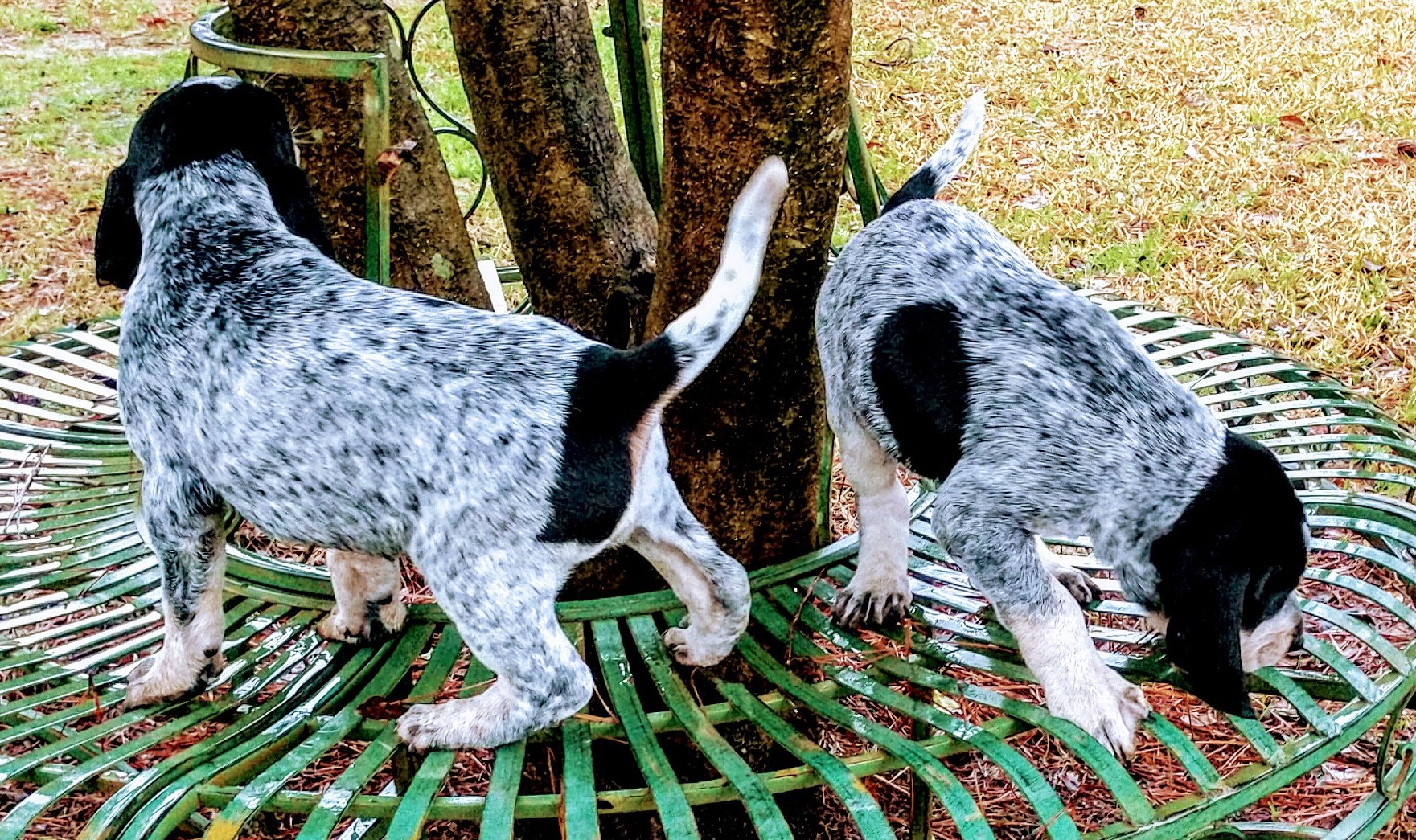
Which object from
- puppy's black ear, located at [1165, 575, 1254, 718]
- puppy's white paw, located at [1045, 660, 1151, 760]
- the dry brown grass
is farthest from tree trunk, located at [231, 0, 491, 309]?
the dry brown grass

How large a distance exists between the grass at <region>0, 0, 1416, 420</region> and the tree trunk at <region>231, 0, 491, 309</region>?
2474 mm

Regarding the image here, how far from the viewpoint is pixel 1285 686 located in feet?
7.86

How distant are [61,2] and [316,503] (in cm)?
848

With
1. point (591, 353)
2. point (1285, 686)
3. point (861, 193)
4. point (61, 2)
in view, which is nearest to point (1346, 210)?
point (861, 193)

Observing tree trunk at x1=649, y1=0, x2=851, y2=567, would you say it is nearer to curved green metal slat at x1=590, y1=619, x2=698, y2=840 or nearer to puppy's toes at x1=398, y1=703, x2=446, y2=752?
curved green metal slat at x1=590, y1=619, x2=698, y2=840

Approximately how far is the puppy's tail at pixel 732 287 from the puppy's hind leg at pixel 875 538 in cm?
70

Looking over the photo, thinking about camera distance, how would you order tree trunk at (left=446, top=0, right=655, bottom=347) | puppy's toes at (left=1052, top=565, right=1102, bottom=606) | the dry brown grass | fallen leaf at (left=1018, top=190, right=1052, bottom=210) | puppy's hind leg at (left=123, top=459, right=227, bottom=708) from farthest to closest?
1. fallen leaf at (left=1018, top=190, right=1052, bottom=210)
2. the dry brown grass
3. tree trunk at (left=446, top=0, right=655, bottom=347)
4. puppy's toes at (left=1052, top=565, right=1102, bottom=606)
5. puppy's hind leg at (left=123, top=459, right=227, bottom=708)

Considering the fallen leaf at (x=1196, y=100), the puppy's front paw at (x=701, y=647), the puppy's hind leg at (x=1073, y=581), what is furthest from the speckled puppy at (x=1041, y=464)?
the fallen leaf at (x=1196, y=100)

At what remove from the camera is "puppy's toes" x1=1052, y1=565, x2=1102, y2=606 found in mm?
2939

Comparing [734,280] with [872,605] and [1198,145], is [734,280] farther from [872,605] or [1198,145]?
[1198,145]

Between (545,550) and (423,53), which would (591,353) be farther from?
(423,53)

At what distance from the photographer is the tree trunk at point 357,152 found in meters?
3.06

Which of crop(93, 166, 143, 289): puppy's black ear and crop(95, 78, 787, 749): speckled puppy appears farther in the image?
crop(93, 166, 143, 289): puppy's black ear

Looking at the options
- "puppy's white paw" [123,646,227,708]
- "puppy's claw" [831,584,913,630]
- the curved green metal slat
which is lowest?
"puppy's white paw" [123,646,227,708]
